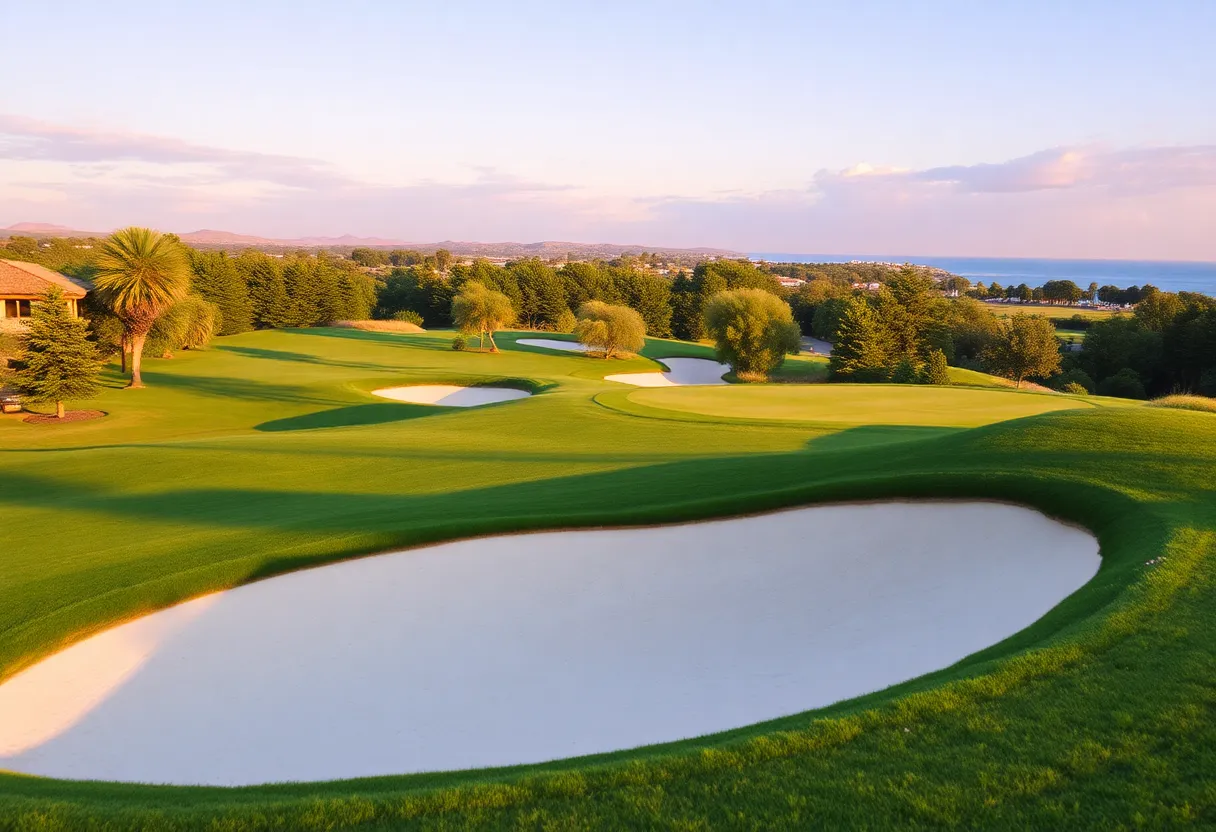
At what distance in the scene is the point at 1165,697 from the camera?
4906 millimetres

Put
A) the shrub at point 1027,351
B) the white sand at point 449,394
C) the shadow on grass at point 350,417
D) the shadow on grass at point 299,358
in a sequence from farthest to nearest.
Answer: the shrub at point 1027,351 → the shadow on grass at point 299,358 → the white sand at point 449,394 → the shadow on grass at point 350,417

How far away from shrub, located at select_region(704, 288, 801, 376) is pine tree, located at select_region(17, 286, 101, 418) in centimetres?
3188

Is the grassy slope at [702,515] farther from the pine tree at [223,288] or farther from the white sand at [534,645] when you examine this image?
the pine tree at [223,288]

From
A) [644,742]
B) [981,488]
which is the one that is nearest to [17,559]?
[644,742]

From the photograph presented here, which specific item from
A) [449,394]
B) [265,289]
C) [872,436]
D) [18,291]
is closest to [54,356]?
[18,291]

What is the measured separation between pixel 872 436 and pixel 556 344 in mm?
42830

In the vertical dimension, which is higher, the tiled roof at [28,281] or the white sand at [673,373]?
the tiled roof at [28,281]

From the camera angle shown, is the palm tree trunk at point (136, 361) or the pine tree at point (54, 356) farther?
the palm tree trunk at point (136, 361)

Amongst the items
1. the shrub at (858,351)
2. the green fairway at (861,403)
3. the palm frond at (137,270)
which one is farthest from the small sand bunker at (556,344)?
the green fairway at (861,403)

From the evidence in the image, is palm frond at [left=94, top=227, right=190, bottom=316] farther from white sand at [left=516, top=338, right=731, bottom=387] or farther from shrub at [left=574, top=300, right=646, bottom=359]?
shrub at [left=574, top=300, right=646, bottom=359]

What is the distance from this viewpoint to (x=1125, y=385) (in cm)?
5869

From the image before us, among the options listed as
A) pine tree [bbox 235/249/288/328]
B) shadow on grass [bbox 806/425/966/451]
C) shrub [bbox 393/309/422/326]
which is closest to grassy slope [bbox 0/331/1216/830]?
shadow on grass [bbox 806/425/966/451]

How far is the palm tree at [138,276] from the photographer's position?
115ft

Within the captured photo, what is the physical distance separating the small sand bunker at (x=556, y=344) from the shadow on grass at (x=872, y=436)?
35.5 m
